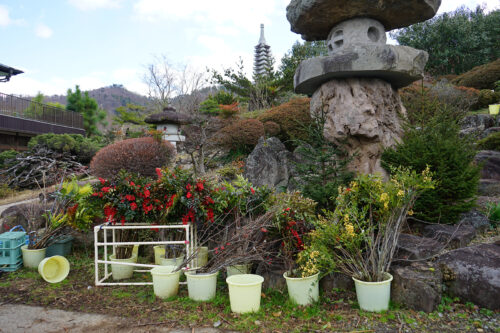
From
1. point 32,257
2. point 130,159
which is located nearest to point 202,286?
point 32,257

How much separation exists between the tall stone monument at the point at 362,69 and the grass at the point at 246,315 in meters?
2.59

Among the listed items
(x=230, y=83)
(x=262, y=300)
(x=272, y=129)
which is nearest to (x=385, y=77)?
(x=262, y=300)

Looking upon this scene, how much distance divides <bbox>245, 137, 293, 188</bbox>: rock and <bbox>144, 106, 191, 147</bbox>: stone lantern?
5.02 meters

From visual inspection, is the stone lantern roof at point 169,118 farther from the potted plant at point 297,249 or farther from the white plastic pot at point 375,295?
the white plastic pot at point 375,295

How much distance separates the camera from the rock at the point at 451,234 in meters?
3.65

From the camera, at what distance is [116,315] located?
9.81ft

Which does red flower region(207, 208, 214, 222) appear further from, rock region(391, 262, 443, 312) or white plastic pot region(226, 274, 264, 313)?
rock region(391, 262, 443, 312)

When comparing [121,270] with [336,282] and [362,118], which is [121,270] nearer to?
[336,282]

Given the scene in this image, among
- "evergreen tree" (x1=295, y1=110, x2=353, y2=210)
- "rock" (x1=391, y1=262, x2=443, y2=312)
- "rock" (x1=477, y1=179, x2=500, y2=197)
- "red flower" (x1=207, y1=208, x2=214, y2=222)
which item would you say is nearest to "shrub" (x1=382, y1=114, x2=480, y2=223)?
"evergreen tree" (x1=295, y1=110, x2=353, y2=210)

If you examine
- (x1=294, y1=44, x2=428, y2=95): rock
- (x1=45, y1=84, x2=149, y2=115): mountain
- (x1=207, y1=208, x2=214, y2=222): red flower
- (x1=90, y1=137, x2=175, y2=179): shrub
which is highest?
(x1=45, y1=84, x2=149, y2=115): mountain

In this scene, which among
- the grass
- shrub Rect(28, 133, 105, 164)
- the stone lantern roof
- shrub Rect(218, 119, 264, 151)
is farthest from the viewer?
shrub Rect(28, 133, 105, 164)

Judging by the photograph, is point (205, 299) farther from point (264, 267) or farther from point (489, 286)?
point (489, 286)

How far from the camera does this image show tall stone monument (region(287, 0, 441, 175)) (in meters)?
4.86

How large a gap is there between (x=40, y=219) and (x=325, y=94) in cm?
504
